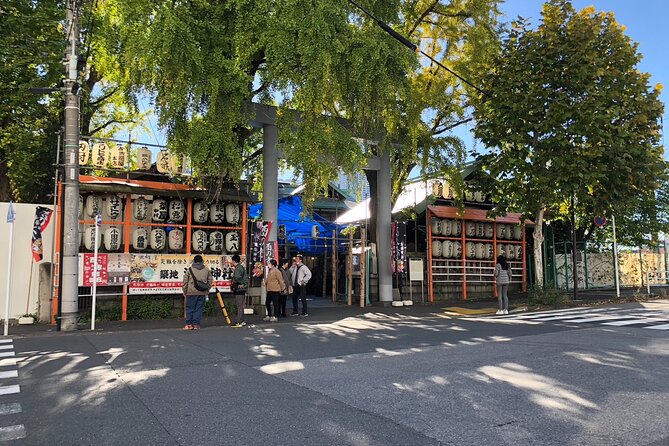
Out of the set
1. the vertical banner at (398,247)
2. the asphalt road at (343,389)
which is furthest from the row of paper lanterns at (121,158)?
the vertical banner at (398,247)

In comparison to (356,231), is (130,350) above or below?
below

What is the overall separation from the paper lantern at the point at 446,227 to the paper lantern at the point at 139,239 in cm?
1146

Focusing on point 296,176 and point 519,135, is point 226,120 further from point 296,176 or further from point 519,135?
point 519,135

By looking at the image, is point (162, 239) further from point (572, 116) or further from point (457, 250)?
point (572, 116)

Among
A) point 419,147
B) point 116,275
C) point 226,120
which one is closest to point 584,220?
point 419,147

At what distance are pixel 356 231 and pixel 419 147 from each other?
5634 mm

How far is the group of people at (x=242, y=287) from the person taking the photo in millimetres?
12914

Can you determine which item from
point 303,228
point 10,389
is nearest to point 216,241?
point 303,228

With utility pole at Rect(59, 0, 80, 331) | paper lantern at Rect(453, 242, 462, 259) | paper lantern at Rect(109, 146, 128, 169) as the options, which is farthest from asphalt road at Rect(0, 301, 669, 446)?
paper lantern at Rect(453, 242, 462, 259)

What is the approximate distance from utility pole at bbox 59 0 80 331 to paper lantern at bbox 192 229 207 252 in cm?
371

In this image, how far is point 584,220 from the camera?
2473 centimetres

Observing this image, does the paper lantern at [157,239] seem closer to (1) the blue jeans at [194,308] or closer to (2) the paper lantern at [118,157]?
(2) the paper lantern at [118,157]

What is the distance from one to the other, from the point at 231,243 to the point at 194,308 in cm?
364

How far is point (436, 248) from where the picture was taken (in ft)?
67.2
